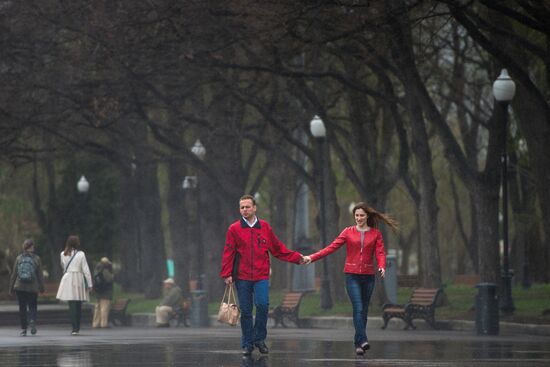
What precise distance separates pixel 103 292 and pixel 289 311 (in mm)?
5777

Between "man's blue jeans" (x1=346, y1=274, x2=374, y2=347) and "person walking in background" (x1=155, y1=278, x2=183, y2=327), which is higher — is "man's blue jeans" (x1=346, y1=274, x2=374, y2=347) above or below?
below

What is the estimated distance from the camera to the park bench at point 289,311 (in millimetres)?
35594

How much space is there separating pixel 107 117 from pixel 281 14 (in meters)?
11.8

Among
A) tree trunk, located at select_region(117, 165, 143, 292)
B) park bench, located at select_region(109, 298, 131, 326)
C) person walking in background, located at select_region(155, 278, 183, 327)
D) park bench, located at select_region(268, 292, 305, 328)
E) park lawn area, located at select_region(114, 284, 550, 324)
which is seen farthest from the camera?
tree trunk, located at select_region(117, 165, 143, 292)

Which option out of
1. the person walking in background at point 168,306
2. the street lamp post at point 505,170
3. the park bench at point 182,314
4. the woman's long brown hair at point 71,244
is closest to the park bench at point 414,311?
the street lamp post at point 505,170

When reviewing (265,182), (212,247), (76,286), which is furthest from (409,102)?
(265,182)

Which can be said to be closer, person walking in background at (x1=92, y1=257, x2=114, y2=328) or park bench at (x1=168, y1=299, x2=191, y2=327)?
person walking in background at (x1=92, y1=257, x2=114, y2=328)

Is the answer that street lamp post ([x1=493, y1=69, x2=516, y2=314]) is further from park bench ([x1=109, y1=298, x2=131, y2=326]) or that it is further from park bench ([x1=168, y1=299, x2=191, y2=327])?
park bench ([x1=109, y1=298, x2=131, y2=326])

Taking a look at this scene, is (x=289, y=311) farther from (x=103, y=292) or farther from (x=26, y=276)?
(x=26, y=276)

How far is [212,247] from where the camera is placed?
44.4m

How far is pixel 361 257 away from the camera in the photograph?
1852cm

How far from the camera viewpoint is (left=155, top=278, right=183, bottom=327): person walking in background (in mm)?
38906

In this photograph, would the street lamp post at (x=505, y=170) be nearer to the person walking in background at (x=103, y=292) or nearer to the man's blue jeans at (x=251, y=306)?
the person walking in background at (x=103, y=292)

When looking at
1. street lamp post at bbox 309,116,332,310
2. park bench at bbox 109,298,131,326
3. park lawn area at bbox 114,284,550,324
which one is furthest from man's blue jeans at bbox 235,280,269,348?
park bench at bbox 109,298,131,326
